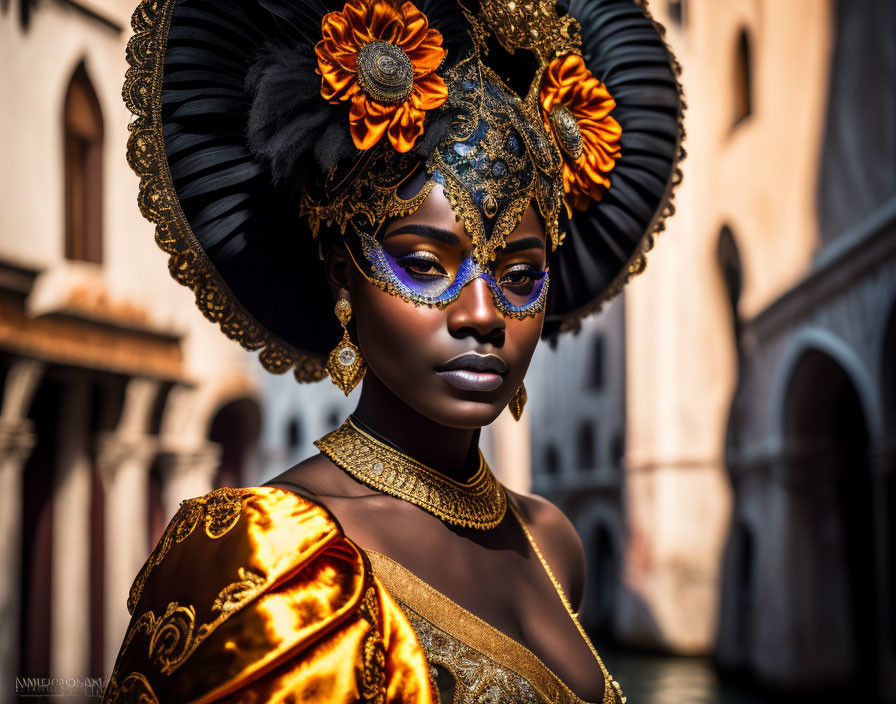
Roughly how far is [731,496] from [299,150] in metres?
8.94

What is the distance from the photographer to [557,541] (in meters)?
1.88

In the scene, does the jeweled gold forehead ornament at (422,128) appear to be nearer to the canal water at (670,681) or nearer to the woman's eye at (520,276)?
the woman's eye at (520,276)

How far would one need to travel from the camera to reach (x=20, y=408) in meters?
4.01

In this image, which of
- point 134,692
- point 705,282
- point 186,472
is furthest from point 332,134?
point 705,282

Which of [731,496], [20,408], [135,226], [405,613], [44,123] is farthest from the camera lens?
[731,496]

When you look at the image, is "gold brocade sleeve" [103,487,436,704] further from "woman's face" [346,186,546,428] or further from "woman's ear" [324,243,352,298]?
"woman's ear" [324,243,352,298]

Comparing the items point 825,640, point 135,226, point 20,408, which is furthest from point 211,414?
point 825,640

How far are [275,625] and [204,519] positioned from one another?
0.20 m

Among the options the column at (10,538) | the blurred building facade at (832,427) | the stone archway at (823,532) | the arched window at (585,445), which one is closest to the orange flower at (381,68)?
the column at (10,538)

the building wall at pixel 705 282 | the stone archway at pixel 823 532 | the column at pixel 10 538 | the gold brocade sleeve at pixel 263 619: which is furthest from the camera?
the building wall at pixel 705 282

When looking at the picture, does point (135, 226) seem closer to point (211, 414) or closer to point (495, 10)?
point (211, 414)

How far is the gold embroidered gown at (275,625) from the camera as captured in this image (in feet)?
3.72

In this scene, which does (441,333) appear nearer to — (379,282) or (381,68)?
(379,282)

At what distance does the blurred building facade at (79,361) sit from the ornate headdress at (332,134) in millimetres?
2719
